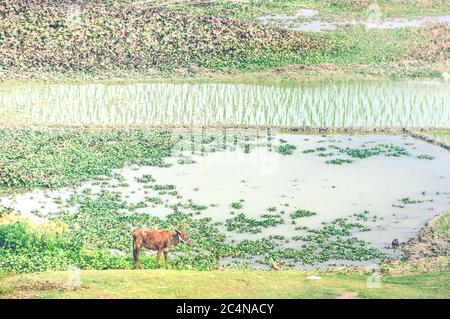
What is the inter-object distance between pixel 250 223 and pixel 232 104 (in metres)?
6.38

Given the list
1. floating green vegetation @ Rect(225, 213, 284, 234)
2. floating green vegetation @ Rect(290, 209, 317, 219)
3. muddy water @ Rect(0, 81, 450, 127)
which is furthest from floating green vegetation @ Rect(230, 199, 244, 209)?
muddy water @ Rect(0, 81, 450, 127)

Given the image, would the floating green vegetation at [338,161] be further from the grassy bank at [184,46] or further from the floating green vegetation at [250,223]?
the grassy bank at [184,46]

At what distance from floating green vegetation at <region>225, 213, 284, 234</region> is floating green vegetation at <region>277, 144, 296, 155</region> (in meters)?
2.92

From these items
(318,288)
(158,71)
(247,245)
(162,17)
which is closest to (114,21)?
(162,17)

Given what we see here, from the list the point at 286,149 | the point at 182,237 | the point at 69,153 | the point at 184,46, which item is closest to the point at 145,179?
the point at 69,153

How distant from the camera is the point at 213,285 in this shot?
10.3 m

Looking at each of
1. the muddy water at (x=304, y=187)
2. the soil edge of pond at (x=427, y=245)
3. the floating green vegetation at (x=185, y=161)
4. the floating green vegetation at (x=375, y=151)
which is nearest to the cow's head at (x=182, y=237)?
the muddy water at (x=304, y=187)

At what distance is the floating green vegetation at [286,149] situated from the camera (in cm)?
1634

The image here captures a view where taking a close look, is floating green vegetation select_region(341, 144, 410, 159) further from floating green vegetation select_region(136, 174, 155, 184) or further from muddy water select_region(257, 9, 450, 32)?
muddy water select_region(257, 9, 450, 32)

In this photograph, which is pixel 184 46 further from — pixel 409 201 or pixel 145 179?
pixel 409 201

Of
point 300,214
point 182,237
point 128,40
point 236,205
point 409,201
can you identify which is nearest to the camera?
point 182,237

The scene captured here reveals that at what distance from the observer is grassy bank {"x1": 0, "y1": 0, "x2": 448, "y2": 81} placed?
2134 centimetres

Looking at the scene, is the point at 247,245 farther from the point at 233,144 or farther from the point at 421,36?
the point at 421,36

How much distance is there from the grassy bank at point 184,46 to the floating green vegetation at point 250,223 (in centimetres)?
794
